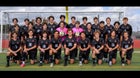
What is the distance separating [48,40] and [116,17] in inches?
200

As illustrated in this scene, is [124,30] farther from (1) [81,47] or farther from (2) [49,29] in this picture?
(2) [49,29]

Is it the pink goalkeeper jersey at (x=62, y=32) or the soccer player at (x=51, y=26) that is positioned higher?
the soccer player at (x=51, y=26)

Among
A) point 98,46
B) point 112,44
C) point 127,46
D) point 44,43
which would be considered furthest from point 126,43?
point 44,43

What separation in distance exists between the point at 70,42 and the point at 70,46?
0.48ft

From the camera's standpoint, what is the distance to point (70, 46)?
33.1 ft

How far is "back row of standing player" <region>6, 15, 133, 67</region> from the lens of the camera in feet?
32.7

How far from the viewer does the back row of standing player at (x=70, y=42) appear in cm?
998

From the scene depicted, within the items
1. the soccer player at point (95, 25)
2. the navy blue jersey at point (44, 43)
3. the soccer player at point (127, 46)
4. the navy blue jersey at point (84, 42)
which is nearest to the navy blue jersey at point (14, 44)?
the navy blue jersey at point (44, 43)

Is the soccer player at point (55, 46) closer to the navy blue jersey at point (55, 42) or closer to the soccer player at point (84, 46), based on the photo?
the navy blue jersey at point (55, 42)

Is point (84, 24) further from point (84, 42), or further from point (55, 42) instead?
point (55, 42)

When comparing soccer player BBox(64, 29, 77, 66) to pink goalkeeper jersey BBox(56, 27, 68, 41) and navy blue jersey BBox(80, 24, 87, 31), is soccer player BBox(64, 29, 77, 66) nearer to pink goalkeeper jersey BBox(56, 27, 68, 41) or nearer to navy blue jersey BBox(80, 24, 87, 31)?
pink goalkeeper jersey BBox(56, 27, 68, 41)

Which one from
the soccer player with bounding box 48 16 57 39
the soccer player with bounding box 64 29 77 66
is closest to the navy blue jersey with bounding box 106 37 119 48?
the soccer player with bounding box 64 29 77 66

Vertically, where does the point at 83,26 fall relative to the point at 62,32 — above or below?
above
